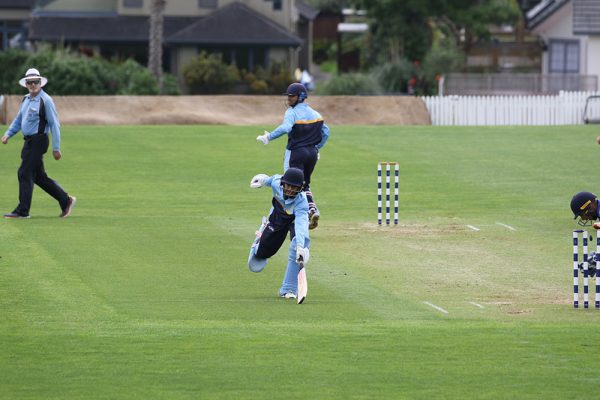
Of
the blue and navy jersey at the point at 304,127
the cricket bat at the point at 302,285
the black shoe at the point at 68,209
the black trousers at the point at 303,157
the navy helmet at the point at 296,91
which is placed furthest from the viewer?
the black shoe at the point at 68,209

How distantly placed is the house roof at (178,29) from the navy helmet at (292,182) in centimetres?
4609

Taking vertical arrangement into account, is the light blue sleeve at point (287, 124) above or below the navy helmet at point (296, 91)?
below

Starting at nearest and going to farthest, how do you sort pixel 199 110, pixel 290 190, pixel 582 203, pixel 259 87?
pixel 290 190
pixel 582 203
pixel 199 110
pixel 259 87

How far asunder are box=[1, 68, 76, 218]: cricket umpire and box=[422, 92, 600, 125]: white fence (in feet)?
72.2

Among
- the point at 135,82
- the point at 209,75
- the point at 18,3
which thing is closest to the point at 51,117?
the point at 135,82

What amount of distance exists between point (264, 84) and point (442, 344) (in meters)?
46.0

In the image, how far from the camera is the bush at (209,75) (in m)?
57.0

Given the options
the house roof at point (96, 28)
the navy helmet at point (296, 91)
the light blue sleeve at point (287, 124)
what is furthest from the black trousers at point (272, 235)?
the house roof at point (96, 28)

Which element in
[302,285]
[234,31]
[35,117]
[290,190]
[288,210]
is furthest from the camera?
[234,31]

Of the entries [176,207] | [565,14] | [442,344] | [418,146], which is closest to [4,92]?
[418,146]

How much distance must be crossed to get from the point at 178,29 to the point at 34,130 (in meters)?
42.2

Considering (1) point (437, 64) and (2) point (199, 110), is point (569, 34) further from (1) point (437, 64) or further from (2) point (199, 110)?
(2) point (199, 110)

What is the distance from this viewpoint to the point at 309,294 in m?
14.6

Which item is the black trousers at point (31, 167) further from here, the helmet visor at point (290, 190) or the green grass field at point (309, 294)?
the helmet visor at point (290, 190)
